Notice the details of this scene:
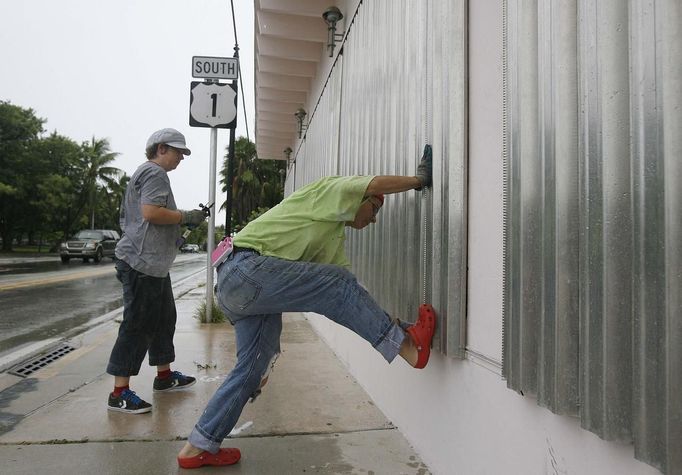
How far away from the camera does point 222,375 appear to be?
14.4 feet

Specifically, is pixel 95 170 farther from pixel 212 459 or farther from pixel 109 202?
pixel 212 459

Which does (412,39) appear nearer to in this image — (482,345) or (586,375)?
(482,345)

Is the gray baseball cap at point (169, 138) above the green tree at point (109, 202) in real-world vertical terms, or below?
below

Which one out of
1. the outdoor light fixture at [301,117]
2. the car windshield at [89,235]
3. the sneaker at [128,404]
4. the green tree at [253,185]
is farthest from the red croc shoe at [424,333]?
the green tree at [253,185]

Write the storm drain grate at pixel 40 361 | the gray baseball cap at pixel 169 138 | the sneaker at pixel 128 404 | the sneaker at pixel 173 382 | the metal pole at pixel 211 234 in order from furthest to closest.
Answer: the metal pole at pixel 211 234, the storm drain grate at pixel 40 361, the sneaker at pixel 173 382, the gray baseball cap at pixel 169 138, the sneaker at pixel 128 404

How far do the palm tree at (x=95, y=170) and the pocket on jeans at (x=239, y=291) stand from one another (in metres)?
49.3

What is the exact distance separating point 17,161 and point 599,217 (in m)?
44.5

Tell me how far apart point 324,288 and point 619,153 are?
1508mm

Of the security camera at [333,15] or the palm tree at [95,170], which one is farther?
the palm tree at [95,170]

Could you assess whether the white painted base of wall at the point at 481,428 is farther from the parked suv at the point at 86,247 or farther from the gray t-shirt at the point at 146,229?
the parked suv at the point at 86,247

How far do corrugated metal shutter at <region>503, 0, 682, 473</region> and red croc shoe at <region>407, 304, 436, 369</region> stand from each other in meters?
0.64

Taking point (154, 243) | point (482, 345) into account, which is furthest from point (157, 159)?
point (482, 345)

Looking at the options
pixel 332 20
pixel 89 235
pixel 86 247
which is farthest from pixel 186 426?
pixel 89 235

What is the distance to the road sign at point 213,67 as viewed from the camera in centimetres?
742
